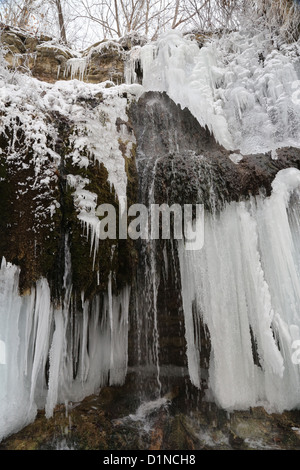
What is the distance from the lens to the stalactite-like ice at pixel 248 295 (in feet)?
10.7

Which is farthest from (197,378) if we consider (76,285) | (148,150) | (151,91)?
(151,91)

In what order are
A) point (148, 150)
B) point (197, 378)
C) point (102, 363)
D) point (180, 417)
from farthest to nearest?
point (148, 150)
point (102, 363)
point (197, 378)
point (180, 417)

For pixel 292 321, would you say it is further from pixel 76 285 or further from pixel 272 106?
pixel 272 106

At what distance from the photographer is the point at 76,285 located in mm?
3076

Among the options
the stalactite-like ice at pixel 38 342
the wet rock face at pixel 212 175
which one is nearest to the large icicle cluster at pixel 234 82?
the wet rock face at pixel 212 175

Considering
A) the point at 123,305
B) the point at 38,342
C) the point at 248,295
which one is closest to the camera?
the point at 38,342

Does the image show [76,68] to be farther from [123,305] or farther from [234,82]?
[123,305]

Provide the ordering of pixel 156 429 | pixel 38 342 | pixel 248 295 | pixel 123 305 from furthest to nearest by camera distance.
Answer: pixel 123 305
pixel 248 295
pixel 156 429
pixel 38 342

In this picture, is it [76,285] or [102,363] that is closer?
[76,285]

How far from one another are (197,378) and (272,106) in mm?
4061

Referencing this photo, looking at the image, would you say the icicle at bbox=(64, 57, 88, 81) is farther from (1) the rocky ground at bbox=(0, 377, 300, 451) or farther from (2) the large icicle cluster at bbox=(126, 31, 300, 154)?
(1) the rocky ground at bbox=(0, 377, 300, 451)

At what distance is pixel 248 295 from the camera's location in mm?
3359

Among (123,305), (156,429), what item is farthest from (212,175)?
(156,429)

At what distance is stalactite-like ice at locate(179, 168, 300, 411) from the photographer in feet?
10.7
